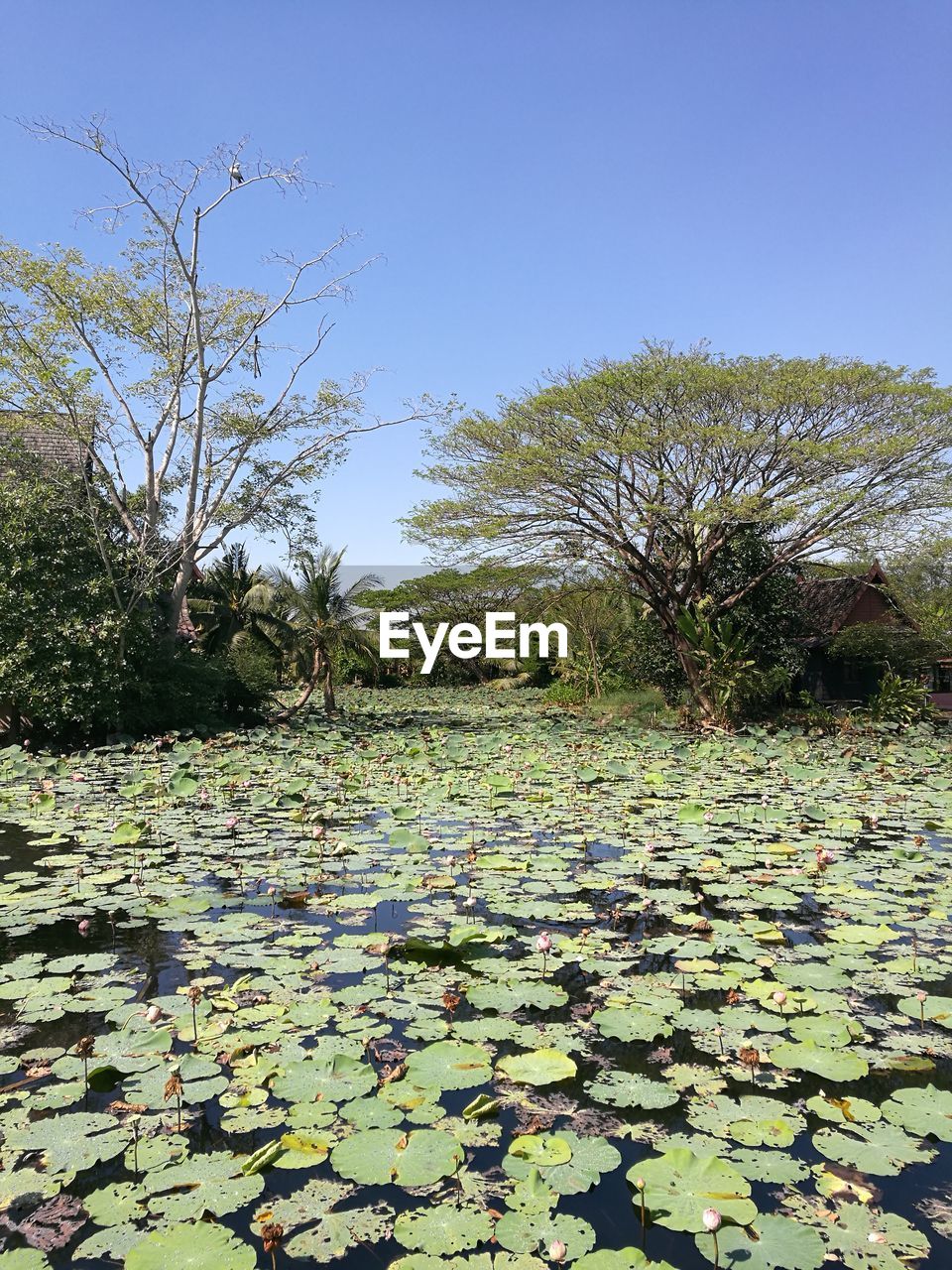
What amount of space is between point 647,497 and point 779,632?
4040 millimetres

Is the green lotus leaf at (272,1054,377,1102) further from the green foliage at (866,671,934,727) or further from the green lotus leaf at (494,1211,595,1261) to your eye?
the green foliage at (866,671,934,727)

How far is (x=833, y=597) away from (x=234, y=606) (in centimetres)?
1530

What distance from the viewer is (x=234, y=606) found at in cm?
2211

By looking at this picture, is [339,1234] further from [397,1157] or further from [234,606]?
[234,606]

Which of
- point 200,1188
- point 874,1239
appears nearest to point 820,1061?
point 874,1239

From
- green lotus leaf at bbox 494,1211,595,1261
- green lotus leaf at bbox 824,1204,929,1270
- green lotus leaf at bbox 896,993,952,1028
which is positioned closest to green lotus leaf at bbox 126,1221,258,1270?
green lotus leaf at bbox 494,1211,595,1261

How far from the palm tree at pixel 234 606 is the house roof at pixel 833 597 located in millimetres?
11969

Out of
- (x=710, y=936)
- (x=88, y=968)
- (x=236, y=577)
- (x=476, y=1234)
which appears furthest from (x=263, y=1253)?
(x=236, y=577)

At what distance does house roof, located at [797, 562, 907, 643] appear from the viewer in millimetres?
19391

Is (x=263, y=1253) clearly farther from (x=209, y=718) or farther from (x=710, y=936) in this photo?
(x=209, y=718)

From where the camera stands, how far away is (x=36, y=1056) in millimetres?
2789

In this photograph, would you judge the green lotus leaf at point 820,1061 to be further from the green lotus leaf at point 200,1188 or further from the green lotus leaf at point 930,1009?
the green lotus leaf at point 200,1188

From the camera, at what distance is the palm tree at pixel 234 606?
17.7 metres

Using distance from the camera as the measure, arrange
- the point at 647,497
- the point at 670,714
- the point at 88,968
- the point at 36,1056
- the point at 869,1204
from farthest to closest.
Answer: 1. the point at 670,714
2. the point at 647,497
3. the point at 88,968
4. the point at 36,1056
5. the point at 869,1204
